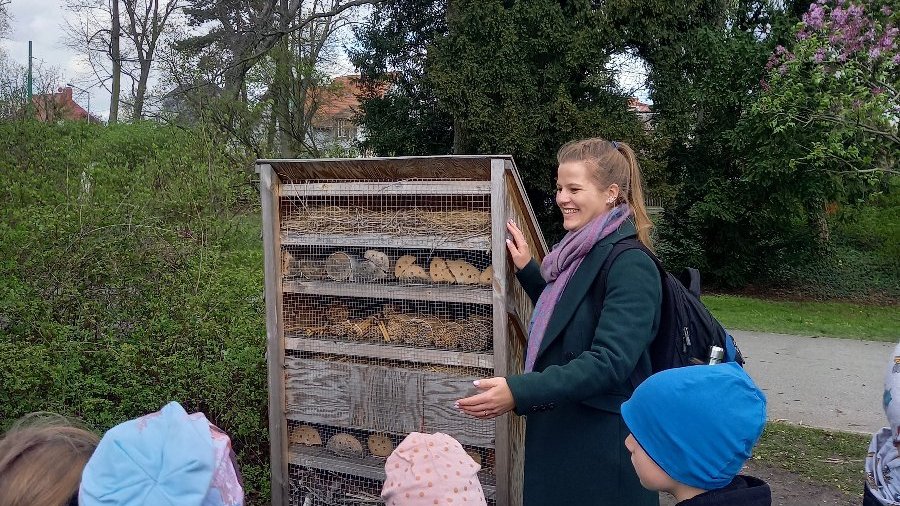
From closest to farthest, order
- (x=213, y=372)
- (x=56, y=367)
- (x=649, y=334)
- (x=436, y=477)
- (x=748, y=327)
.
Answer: (x=436, y=477), (x=649, y=334), (x=56, y=367), (x=213, y=372), (x=748, y=327)

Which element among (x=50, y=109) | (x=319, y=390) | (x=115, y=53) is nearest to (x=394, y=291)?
(x=319, y=390)

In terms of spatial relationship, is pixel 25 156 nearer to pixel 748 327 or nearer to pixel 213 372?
pixel 213 372

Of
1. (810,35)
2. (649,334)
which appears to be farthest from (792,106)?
(649,334)

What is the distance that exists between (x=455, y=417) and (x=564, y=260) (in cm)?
86

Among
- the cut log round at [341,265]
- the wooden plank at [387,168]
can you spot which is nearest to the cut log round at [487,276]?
the wooden plank at [387,168]

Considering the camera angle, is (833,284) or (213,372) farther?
(833,284)

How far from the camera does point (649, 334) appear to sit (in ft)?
6.84

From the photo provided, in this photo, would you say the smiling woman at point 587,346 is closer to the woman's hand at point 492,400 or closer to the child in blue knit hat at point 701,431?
the woman's hand at point 492,400

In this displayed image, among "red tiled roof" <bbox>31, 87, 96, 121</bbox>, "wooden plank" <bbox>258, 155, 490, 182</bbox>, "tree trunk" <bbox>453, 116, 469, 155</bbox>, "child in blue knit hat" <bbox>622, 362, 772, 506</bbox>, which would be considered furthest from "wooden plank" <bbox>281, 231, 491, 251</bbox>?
"tree trunk" <bbox>453, 116, 469, 155</bbox>

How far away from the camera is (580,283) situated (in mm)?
2178

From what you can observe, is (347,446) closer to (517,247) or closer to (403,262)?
(403,262)

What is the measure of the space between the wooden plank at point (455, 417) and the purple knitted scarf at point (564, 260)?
1.79 feet

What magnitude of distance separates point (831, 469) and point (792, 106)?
933 cm

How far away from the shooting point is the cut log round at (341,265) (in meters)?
3.00
